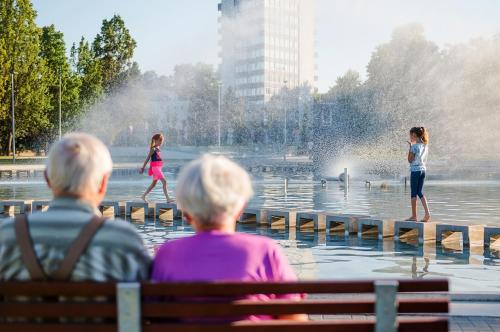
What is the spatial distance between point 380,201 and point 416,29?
5383 cm

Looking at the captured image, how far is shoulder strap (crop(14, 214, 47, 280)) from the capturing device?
3633 millimetres

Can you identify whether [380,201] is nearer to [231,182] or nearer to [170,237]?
[170,237]

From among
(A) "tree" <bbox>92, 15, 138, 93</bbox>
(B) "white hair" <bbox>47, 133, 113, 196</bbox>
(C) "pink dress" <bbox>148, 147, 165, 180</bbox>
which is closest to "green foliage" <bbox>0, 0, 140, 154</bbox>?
(A) "tree" <bbox>92, 15, 138, 93</bbox>

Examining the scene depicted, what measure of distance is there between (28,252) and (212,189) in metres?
0.87

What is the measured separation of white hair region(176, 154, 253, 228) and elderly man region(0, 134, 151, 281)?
30 centimetres

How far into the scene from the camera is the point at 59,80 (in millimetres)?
77125

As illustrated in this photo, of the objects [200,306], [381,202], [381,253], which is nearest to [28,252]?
[200,306]

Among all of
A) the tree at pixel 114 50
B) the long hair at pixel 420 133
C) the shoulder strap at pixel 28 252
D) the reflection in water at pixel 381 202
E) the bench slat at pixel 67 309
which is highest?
the tree at pixel 114 50

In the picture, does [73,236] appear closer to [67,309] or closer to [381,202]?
[67,309]

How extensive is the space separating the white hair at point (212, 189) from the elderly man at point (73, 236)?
30 centimetres

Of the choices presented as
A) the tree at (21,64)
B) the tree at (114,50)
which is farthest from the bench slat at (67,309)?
the tree at (114,50)

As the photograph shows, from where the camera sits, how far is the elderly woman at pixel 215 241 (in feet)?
12.0

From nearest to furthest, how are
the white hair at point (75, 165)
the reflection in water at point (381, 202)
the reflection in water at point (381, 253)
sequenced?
the white hair at point (75, 165) < the reflection in water at point (381, 253) < the reflection in water at point (381, 202)

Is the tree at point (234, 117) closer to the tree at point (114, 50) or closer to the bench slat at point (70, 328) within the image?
the tree at point (114, 50)
